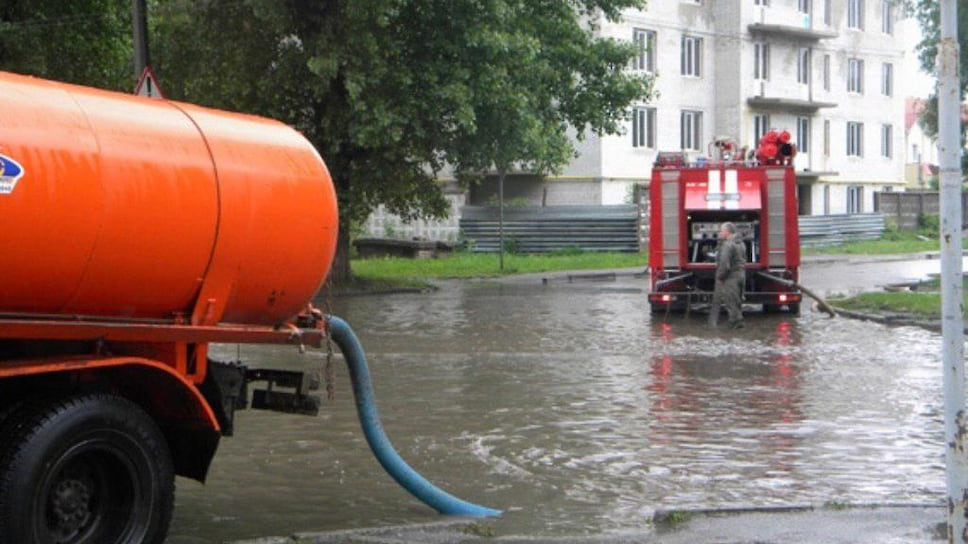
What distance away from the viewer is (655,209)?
26.4m

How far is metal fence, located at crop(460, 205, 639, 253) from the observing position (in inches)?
2002

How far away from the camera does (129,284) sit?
24.3ft

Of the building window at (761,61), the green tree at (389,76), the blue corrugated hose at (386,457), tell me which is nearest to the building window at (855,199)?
the building window at (761,61)

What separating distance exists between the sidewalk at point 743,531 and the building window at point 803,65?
55.9m

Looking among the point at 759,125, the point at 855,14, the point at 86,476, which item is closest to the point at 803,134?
the point at 759,125

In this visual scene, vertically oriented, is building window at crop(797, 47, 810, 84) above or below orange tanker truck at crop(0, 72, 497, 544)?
above

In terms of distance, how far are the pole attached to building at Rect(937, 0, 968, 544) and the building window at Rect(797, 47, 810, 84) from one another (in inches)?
2271

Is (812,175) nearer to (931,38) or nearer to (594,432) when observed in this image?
(931,38)

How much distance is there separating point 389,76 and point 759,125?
33.9 metres

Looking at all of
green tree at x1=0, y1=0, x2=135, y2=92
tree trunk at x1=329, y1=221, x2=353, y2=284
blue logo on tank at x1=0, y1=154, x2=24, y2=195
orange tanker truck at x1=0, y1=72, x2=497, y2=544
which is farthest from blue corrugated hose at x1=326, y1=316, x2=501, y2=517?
tree trunk at x1=329, y1=221, x2=353, y2=284

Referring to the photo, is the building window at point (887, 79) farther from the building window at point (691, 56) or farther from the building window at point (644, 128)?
the building window at point (644, 128)

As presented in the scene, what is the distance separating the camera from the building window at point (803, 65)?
2485 inches

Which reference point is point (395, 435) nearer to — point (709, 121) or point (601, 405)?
point (601, 405)

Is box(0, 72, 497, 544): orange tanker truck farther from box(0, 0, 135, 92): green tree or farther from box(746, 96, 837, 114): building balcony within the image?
box(746, 96, 837, 114): building balcony
